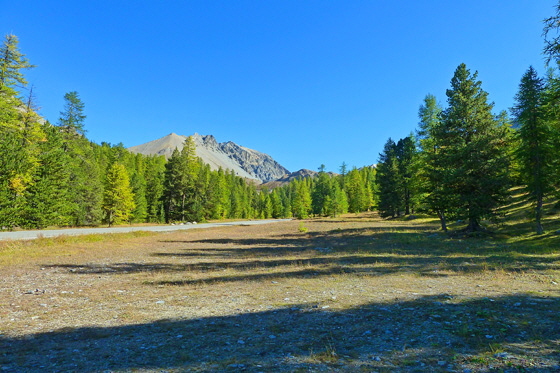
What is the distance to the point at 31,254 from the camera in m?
16.3

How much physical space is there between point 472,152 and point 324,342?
21.0 meters

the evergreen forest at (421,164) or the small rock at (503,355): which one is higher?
the evergreen forest at (421,164)

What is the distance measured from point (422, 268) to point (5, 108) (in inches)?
1525

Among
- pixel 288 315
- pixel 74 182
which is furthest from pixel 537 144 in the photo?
pixel 74 182

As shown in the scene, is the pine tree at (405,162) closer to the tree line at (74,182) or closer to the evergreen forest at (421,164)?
the evergreen forest at (421,164)

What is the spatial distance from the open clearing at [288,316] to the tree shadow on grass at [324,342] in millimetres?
30

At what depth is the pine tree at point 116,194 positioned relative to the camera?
50469mm

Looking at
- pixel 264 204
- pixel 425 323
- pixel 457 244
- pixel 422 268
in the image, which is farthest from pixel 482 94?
pixel 264 204

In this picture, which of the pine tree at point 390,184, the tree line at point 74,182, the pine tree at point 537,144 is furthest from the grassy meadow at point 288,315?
the pine tree at point 390,184

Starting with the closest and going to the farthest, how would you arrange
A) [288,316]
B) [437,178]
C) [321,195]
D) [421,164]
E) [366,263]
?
[288,316]
[366,263]
[437,178]
[421,164]
[321,195]

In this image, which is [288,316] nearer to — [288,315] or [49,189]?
[288,315]

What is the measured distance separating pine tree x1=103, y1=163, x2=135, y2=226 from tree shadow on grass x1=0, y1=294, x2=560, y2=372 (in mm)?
51498

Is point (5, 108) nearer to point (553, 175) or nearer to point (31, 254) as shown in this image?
point (31, 254)

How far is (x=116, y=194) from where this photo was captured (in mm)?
50938
